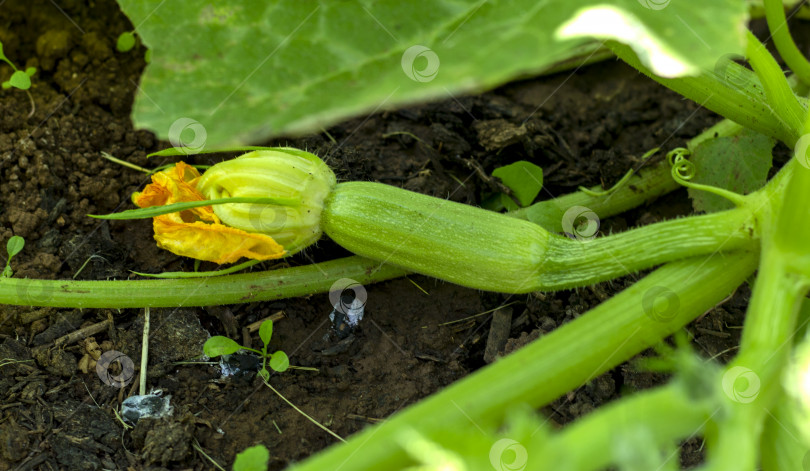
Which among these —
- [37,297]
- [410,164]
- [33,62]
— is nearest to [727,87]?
[410,164]

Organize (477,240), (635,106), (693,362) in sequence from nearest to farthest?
(693,362)
(477,240)
(635,106)

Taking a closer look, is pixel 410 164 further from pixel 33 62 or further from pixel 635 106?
pixel 33 62

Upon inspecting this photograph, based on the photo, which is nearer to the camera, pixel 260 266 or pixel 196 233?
pixel 196 233

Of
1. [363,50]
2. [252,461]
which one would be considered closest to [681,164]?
[363,50]

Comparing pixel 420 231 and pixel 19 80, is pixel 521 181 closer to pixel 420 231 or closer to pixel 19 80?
pixel 420 231

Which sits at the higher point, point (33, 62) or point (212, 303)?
point (33, 62)

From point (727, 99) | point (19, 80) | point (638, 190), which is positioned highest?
point (727, 99)
